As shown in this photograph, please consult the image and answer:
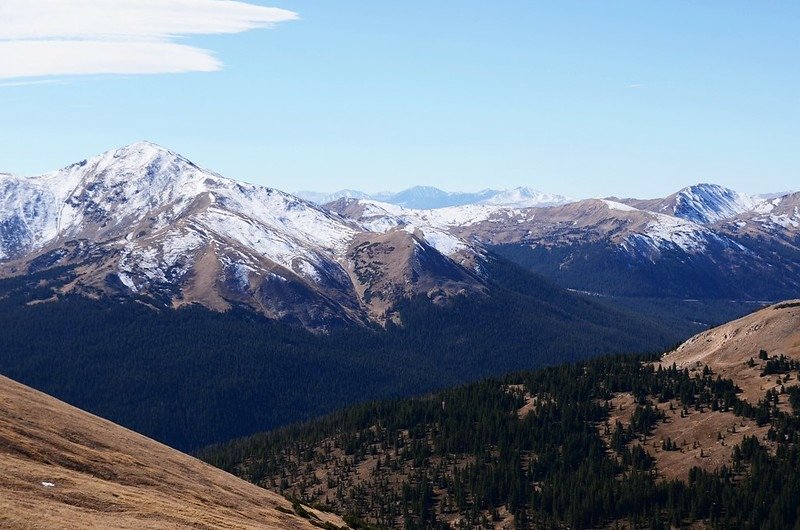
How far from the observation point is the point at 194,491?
4104 inches

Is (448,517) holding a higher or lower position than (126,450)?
lower

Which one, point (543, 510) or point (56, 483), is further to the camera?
point (543, 510)

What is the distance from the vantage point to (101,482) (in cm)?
8969

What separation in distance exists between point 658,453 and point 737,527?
111 ft

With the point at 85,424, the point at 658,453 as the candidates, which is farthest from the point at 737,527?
the point at 85,424

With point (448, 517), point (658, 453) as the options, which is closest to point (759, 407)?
point (658, 453)

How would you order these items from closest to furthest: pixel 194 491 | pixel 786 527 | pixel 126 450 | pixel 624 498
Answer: pixel 194 491
pixel 126 450
pixel 786 527
pixel 624 498

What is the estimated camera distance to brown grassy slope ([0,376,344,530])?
75625 mm

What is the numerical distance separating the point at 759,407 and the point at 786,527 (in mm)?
37122

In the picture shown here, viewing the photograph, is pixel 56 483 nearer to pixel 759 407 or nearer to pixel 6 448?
pixel 6 448

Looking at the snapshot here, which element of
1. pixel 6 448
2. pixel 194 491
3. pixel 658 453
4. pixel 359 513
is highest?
pixel 6 448

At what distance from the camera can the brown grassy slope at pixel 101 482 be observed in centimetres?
7562

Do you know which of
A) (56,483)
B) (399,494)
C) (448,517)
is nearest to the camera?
(56,483)

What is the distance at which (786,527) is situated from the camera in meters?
156
